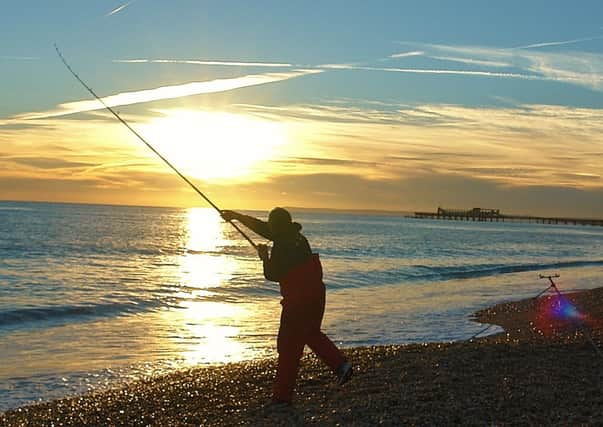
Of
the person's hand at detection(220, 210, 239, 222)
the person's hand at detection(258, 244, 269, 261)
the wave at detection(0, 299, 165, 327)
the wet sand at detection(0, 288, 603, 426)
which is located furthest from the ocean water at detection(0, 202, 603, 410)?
the person's hand at detection(258, 244, 269, 261)

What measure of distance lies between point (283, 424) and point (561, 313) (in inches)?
488

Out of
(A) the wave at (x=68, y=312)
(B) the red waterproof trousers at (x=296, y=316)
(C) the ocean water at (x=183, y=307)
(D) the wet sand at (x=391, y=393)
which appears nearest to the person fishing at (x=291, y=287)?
(B) the red waterproof trousers at (x=296, y=316)

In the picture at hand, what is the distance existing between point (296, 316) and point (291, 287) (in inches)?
12.1

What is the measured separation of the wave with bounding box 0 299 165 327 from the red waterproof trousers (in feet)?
35.1

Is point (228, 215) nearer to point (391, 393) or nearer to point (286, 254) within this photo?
point (286, 254)

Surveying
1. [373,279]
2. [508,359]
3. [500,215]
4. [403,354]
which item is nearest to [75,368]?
[403,354]

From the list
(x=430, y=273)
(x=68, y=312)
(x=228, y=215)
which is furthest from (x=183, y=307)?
(x=430, y=273)

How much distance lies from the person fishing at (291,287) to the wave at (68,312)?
10696 millimetres

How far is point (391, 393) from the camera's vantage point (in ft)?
25.3

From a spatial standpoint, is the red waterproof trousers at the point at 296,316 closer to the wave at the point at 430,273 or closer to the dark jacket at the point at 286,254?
the dark jacket at the point at 286,254

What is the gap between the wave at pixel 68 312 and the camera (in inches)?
669

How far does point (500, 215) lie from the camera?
16350cm

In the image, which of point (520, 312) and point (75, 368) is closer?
point (75, 368)

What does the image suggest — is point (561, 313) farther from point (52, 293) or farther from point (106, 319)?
point (52, 293)
